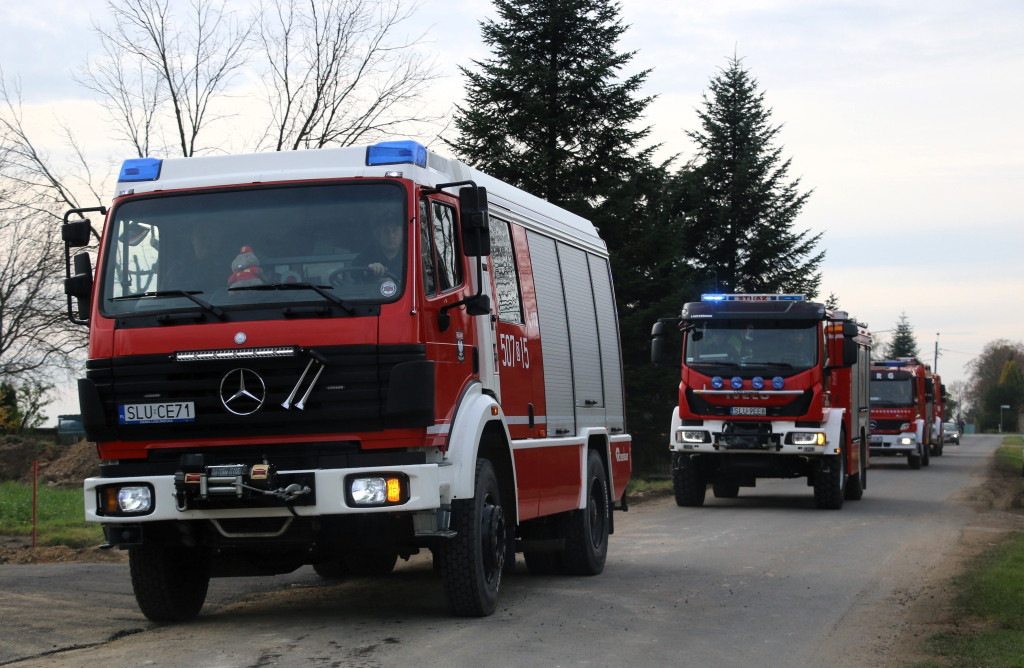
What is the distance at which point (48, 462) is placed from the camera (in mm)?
34562

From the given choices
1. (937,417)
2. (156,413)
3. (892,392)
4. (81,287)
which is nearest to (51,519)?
(81,287)

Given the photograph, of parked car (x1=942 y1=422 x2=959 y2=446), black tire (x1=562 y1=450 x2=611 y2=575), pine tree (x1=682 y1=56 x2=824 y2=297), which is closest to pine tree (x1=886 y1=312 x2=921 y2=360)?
parked car (x1=942 y1=422 x2=959 y2=446)

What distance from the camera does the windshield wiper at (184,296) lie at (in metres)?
7.67

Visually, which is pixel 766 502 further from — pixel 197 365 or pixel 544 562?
pixel 197 365

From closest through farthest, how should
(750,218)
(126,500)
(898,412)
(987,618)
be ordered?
(126,500), (987,618), (898,412), (750,218)

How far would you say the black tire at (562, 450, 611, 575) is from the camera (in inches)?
436

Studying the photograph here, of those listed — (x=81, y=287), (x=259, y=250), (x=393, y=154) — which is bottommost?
(x=81, y=287)

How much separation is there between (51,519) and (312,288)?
39.1 ft

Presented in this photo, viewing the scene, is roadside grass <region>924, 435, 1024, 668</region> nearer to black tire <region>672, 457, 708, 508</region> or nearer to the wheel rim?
the wheel rim

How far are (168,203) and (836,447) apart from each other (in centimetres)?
1310

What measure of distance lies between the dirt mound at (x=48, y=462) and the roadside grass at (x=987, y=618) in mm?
22692

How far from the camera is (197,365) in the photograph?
7625mm

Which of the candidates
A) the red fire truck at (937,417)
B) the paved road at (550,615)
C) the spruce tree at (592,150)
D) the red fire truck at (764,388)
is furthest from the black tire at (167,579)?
the red fire truck at (937,417)

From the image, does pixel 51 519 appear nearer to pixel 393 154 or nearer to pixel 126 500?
pixel 126 500
